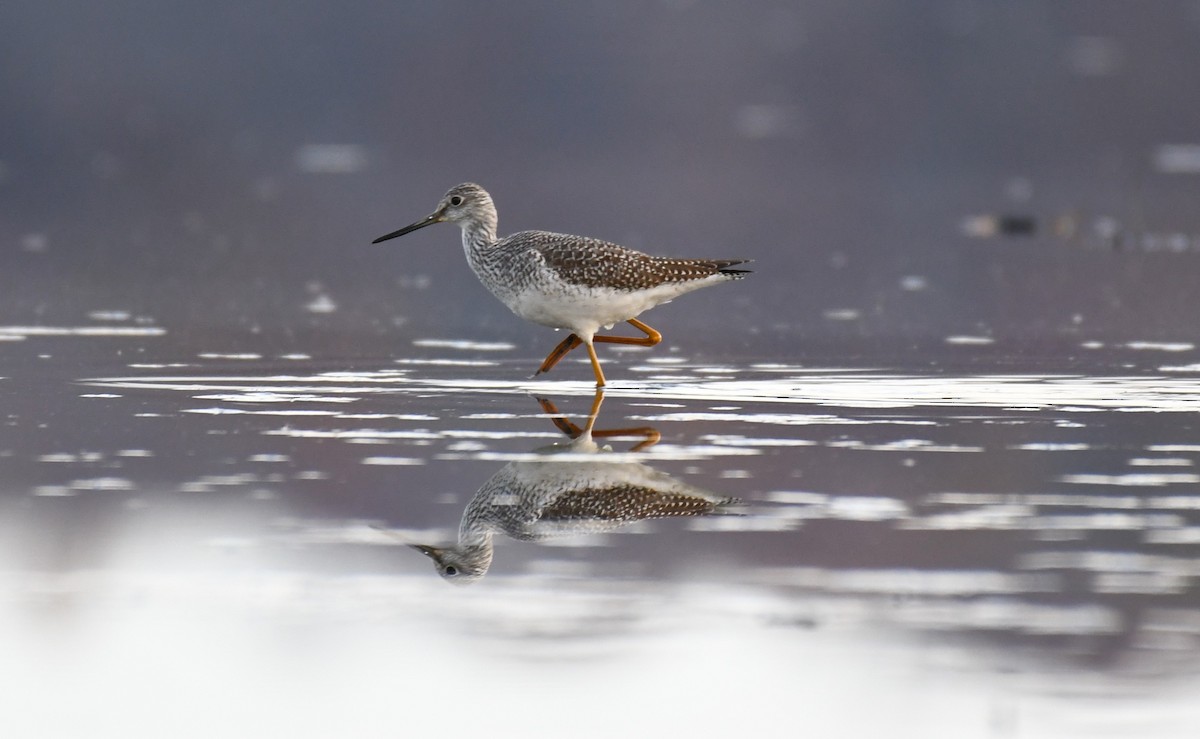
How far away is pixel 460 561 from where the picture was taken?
5.78m

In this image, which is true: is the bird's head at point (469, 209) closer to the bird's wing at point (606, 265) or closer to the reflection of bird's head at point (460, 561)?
the bird's wing at point (606, 265)

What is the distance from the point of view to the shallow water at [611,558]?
4668 mm

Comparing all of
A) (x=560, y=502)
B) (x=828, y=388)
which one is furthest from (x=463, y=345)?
(x=560, y=502)

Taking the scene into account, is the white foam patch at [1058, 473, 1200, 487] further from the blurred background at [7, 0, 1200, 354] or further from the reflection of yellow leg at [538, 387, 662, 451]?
the blurred background at [7, 0, 1200, 354]

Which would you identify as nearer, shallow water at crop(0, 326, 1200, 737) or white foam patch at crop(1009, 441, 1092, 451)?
shallow water at crop(0, 326, 1200, 737)

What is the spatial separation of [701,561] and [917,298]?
23.4ft

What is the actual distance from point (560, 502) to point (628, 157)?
52.1ft

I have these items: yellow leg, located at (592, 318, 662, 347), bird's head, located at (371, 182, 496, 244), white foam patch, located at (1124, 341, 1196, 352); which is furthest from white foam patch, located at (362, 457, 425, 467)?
white foam patch, located at (1124, 341, 1196, 352)

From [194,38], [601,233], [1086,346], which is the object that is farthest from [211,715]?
[194,38]

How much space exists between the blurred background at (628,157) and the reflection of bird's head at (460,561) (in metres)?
4.82

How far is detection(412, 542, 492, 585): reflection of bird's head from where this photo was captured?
5.66m

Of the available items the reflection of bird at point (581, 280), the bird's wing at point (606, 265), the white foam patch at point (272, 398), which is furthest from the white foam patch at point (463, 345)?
the white foam patch at point (272, 398)

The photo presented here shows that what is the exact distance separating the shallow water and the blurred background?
243 cm

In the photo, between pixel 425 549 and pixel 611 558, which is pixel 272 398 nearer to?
pixel 425 549
